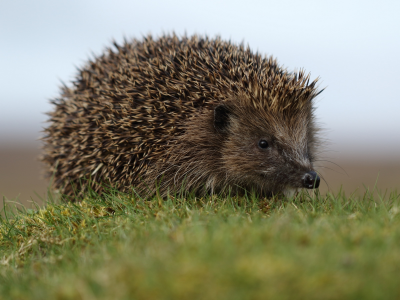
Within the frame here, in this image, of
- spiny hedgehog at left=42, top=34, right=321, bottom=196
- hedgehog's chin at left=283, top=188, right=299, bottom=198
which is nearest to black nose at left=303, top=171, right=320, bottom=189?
spiny hedgehog at left=42, top=34, right=321, bottom=196

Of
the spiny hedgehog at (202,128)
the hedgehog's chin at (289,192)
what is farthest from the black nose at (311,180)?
the hedgehog's chin at (289,192)

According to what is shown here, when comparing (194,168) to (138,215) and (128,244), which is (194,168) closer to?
(138,215)

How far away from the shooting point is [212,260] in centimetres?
302

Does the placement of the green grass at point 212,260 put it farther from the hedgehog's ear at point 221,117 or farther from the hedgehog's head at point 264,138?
the hedgehog's ear at point 221,117

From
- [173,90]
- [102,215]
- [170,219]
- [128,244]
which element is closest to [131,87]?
[173,90]

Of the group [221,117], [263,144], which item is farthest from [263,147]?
[221,117]

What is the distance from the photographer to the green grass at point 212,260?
2.80 meters

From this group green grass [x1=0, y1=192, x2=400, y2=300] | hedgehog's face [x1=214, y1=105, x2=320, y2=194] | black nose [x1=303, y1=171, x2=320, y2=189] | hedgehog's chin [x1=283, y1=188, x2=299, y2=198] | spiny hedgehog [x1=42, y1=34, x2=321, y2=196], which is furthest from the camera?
hedgehog's chin [x1=283, y1=188, x2=299, y2=198]

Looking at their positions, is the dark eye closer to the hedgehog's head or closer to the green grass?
the hedgehog's head

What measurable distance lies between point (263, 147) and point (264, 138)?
13 cm

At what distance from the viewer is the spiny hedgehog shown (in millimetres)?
6242

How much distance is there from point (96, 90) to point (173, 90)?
1.61 meters

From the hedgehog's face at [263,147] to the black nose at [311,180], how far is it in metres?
0.16

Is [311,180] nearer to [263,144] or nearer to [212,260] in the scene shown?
[263,144]
